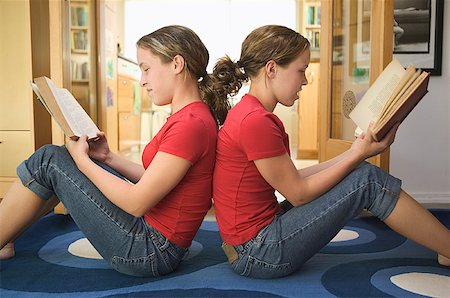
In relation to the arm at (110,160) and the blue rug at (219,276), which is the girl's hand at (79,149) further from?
the blue rug at (219,276)

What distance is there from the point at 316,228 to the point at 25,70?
6.81 ft

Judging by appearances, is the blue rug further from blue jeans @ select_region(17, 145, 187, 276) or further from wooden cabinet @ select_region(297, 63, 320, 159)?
wooden cabinet @ select_region(297, 63, 320, 159)

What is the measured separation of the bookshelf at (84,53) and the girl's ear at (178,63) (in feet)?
5.56

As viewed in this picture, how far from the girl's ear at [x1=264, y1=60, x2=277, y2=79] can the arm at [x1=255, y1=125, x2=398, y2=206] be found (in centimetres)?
21

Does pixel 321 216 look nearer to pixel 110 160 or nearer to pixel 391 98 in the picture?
pixel 391 98

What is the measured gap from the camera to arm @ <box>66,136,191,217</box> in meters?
1.16

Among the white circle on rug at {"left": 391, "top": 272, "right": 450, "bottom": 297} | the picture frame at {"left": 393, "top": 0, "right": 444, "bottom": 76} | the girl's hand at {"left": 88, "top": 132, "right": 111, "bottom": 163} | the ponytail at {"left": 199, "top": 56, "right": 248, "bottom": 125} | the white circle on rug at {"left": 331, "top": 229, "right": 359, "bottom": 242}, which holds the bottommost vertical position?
the white circle on rug at {"left": 331, "top": 229, "right": 359, "bottom": 242}

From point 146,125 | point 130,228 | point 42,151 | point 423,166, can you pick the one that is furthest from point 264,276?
point 146,125

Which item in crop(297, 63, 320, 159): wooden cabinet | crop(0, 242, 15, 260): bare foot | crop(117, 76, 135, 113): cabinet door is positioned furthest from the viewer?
crop(297, 63, 320, 159): wooden cabinet

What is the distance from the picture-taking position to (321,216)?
1212 mm

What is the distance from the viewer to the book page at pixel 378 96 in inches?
50.4

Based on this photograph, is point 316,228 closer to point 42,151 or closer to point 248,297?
point 248,297

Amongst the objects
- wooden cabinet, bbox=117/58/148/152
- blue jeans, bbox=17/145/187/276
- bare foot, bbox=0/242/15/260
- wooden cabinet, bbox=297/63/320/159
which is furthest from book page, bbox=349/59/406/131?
wooden cabinet, bbox=297/63/320/159

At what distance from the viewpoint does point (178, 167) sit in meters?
1.17
